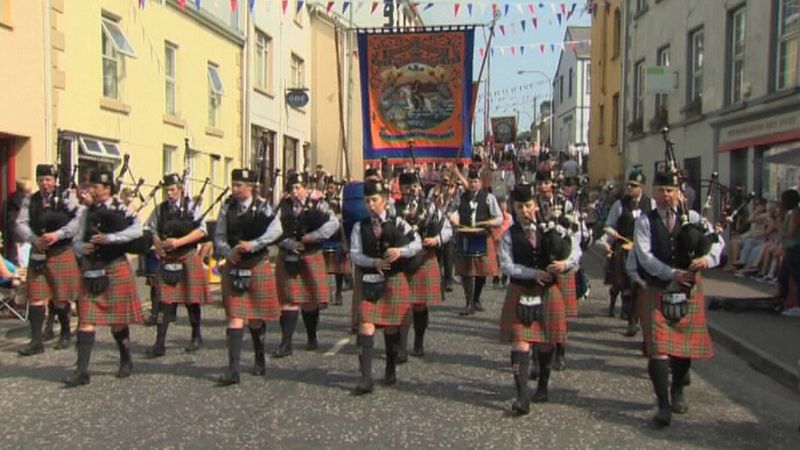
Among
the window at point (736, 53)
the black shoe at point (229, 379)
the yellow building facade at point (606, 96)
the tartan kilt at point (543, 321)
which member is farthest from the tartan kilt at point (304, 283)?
the yellow building facade at point (606, 96)

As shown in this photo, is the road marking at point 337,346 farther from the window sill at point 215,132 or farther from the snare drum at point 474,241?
the window sill at point 215,132

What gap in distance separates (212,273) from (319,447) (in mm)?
8502

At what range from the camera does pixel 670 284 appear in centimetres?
560

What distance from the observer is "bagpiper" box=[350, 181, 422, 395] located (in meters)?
6.48

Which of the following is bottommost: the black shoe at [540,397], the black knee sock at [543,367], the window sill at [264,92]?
the black shoe at [540,397]

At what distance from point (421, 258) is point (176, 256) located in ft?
8.39

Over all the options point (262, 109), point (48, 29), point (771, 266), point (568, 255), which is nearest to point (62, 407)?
point (568, 255)

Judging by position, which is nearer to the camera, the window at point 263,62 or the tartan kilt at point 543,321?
the tartan kilt at point 543,321

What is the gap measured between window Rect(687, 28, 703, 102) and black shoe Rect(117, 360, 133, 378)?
1585 cm

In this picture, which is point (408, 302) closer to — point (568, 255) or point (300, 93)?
point (568, 255)

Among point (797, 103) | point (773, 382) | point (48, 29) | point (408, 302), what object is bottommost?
point (773, 382)

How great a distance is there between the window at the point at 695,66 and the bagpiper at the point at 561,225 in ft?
42.2

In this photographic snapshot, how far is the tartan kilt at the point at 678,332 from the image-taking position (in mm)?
5551

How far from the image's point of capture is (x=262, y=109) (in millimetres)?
22734
